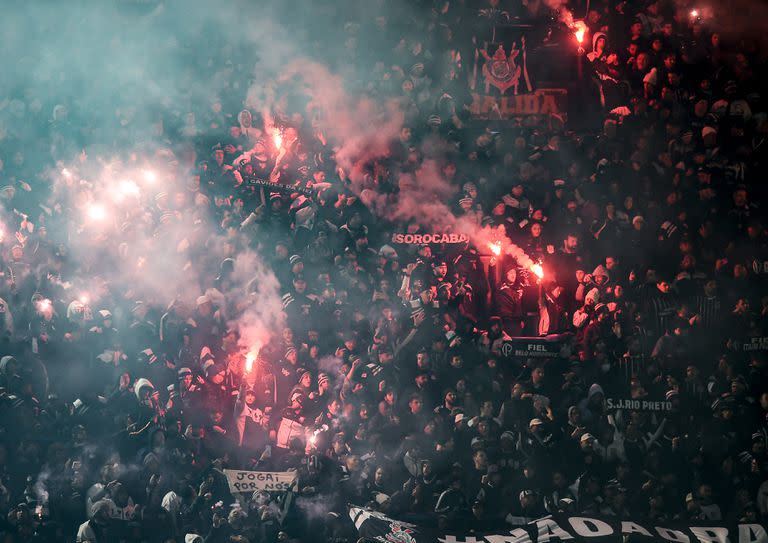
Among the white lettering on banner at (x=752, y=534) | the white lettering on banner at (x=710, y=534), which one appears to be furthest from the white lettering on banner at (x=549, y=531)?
the white lettering on banner at (x=752, y=534)

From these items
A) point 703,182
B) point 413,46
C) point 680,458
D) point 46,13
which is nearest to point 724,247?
point 703,182

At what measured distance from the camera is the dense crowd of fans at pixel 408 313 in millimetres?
5148

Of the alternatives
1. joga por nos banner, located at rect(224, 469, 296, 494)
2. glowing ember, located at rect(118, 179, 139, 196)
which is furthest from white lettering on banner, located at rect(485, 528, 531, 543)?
glowing ember, located at rect(118, 179, 139, 196)

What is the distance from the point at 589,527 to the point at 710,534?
749 millimetres

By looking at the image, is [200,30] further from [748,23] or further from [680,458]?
[680,458]

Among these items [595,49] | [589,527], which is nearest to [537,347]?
[589,527]

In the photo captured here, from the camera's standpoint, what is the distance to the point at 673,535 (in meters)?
4.40

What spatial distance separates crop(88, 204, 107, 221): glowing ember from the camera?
6.30 meters

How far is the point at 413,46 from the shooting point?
19.5ft

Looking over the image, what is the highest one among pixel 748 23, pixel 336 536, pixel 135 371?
pixel 748 23

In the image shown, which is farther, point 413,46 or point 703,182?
point 413,46

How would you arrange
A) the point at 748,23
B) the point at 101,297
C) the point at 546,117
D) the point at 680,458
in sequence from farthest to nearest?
1. the point at 101,297
2. the point at 546,117
3. the point at 748,23
4. the point at 680,458

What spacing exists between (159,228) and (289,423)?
7.00 ft

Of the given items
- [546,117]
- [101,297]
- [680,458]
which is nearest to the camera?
[680,458]
